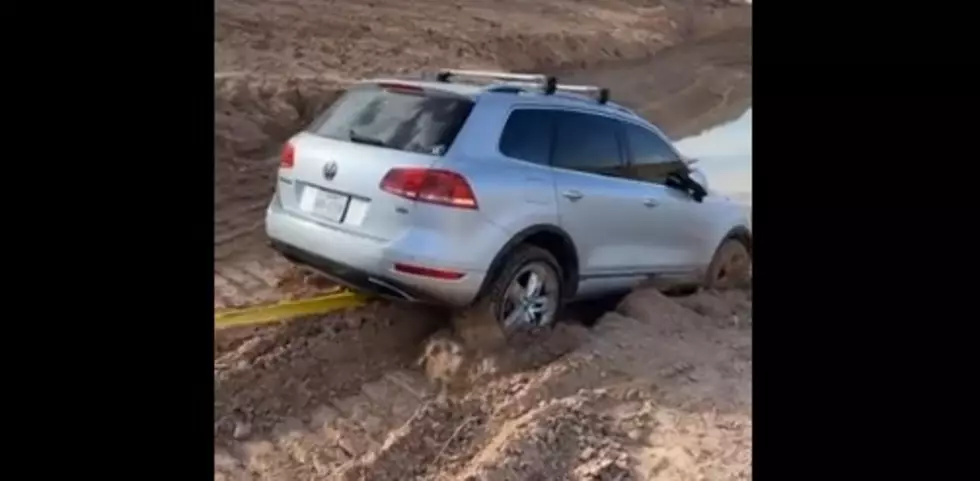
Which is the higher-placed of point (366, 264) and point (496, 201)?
point (496, 201)

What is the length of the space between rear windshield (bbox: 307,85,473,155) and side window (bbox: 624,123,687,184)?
412mm

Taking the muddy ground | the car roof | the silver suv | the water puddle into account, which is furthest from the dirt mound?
the car roof

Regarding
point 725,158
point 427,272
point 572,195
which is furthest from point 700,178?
point 427,272

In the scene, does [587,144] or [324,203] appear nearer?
[324,203]

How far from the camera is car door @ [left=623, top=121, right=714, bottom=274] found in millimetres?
2559

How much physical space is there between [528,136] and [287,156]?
0.56 meters

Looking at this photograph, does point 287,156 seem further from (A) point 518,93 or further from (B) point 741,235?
Answer: (B) point 741,235

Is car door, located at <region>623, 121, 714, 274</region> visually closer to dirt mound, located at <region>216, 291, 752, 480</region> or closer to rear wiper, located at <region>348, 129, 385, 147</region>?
dirt mound, located at <region>216, 291, 752, 480</region>

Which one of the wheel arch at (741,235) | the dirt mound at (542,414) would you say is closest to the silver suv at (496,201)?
the wheel arch at (741,235)

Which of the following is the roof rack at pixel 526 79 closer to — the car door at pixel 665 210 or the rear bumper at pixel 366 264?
the car door at pixel 665 210

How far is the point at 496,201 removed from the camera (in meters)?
2.40
